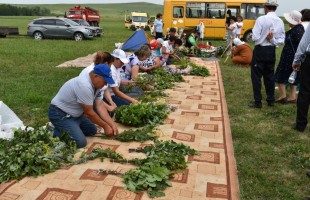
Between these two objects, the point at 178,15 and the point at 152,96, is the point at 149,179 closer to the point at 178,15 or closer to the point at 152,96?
the point at 152,96

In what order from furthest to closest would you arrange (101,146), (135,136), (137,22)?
(137,22) < (135,136) < (101,146)

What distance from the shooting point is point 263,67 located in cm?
659

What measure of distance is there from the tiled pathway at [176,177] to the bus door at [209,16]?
655 inches

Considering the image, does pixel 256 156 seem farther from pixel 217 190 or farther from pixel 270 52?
pixel 270 52

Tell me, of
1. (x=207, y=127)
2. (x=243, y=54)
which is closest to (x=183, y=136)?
(x=207, y=127)

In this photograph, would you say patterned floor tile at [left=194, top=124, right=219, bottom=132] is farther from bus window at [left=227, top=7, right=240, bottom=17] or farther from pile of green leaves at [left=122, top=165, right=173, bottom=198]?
bus window at [left=227, top=7, right=240, bottom=17]

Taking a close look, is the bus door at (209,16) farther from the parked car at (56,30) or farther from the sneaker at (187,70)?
the sneaker at (187,70)

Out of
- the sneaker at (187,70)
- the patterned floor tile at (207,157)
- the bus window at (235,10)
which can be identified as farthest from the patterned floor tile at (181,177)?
the bus window at (235,10)

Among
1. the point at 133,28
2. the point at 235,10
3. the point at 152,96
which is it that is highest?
the point at 235,10

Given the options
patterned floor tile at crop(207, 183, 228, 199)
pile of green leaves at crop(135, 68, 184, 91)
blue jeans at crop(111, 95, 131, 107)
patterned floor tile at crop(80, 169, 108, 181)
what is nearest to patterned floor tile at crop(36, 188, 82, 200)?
patterned floor tile at crop(80, 169, 108, 181)

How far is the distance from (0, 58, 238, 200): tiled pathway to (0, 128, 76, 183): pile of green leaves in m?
0.11

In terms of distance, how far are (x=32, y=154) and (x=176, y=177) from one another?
1563mm

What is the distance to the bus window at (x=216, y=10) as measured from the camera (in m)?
21.7

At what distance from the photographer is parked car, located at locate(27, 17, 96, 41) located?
2123cm
